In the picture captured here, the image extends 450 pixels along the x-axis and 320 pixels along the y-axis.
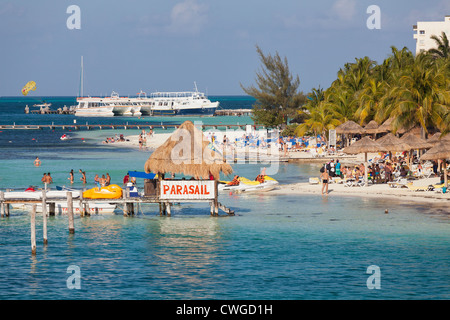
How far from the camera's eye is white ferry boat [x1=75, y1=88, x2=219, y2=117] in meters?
181

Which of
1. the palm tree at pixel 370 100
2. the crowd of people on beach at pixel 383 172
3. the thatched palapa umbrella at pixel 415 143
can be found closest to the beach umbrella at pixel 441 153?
the crowd of people on beach at pixel 383 172

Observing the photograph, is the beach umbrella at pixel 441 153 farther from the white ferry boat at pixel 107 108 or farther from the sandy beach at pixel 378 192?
the white ferry boat at pixel 107 108

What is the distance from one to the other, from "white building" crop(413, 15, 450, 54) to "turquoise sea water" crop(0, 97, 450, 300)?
6669 centimetres

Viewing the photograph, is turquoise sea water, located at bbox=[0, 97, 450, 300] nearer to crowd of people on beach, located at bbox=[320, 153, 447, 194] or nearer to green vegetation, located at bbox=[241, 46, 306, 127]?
crowd of people on beach, located at bbox=[320, 153, 447, 194]

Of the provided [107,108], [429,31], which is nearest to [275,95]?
[429,31]

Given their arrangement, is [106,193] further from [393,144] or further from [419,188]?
[393,144]

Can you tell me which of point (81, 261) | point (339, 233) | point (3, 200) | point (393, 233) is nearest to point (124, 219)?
point (3, 200)

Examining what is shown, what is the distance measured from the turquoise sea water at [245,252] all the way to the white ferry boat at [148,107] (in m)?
141

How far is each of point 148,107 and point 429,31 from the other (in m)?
96.1

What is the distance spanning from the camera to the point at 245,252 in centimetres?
2816

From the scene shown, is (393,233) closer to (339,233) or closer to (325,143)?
(339,233)

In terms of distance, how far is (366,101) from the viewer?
60.0 m

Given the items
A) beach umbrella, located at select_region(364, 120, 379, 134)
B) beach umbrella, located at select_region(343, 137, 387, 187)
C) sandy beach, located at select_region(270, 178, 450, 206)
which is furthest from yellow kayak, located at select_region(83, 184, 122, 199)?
beach umbrella, located at select_region(364, 120, 379, 134)

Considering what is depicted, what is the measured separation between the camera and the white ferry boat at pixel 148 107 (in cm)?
18088
